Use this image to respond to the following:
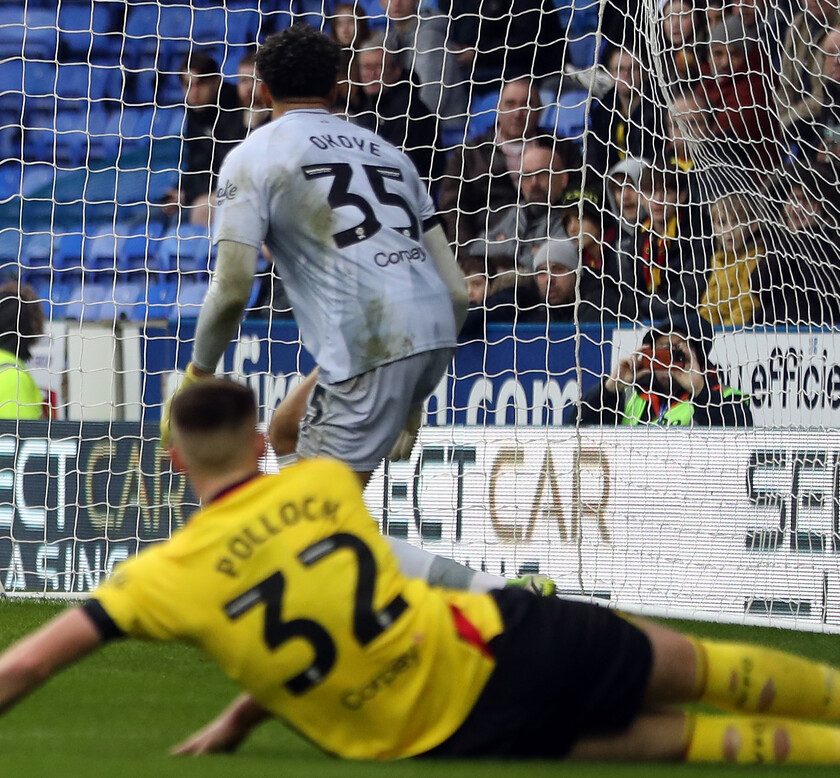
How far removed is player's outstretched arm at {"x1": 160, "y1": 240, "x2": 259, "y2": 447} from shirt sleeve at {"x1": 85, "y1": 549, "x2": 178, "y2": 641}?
954mm

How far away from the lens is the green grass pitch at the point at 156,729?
2602 millimetres

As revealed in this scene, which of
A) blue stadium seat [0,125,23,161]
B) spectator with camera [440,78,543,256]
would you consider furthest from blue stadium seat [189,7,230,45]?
spectator with camera [440,78,543,256]

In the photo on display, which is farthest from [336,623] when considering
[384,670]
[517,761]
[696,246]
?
[696,246]

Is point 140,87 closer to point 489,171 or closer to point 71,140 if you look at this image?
point 71,140

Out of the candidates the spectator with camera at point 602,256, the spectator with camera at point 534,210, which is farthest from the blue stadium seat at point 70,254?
the spectator with camera at point 602,256

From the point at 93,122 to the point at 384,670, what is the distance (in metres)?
8.04

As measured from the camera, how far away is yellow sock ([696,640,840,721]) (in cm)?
280

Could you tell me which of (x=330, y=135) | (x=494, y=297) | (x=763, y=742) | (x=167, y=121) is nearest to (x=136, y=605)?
(x=763, y=742)

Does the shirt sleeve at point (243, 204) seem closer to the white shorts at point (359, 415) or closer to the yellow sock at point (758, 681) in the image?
the white shorts at point (359, 415)

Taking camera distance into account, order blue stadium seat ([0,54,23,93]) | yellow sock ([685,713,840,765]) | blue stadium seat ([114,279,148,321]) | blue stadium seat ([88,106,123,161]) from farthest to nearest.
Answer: blue stadium seat ([0,54,23,93]) < blue stadium seat ([88,106,123,161]) < blue stadium seat ([114,279,148,321]) < yellow sock ([685,713,840,765])

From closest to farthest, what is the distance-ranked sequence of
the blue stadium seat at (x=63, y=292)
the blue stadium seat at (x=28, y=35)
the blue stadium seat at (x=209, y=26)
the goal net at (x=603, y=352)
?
the goal net at (x=603, y=352)
the blue stadium seat at (x=63, y=292)
the blue stadium seat at (x=209, y=26)
the blue stadium seat at (x=28, y=35)

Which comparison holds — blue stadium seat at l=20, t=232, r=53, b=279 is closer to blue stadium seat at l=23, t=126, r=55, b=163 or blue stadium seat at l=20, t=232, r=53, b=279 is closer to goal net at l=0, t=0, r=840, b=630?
blue stadium seat at l=23, t=126, r=55, b=163

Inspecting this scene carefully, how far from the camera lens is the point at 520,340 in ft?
24.4

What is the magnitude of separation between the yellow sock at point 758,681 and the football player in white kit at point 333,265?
3.57ft
